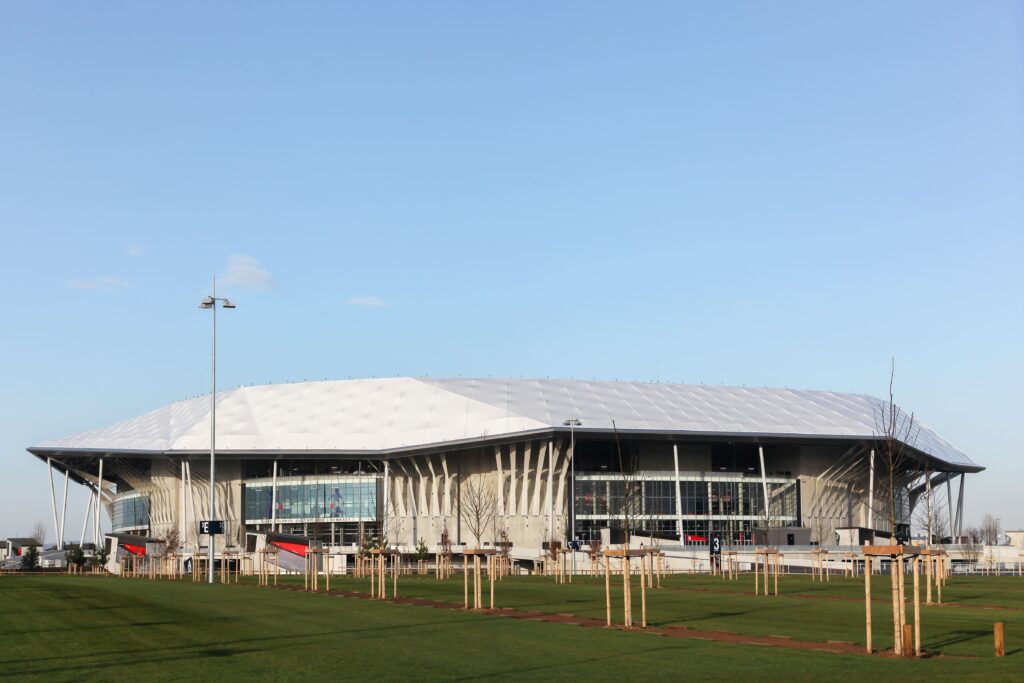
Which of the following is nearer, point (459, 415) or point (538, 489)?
point (538, 489)

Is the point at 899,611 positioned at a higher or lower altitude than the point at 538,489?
higher

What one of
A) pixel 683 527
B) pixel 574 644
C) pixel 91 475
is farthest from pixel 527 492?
pixel 574 644

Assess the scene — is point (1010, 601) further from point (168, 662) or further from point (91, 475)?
point (91, 475)

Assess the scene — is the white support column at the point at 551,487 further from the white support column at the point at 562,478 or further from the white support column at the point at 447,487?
the white support column at the point at 447,487

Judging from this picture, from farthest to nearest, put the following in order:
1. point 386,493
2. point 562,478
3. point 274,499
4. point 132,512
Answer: point 132,512
point 386,493
point 274,499
point 562,478

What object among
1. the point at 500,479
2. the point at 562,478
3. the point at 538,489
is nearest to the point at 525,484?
the point at 538,489

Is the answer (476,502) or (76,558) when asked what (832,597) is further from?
(76,558)

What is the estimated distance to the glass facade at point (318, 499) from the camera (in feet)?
448

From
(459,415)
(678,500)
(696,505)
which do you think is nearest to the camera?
(678,500)

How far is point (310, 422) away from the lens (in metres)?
135

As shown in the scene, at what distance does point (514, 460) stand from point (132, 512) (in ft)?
205

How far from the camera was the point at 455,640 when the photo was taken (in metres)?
25.4

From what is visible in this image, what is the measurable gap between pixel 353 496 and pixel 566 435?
117ft

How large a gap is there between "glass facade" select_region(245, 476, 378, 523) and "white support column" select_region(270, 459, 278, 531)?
36 centimetres
